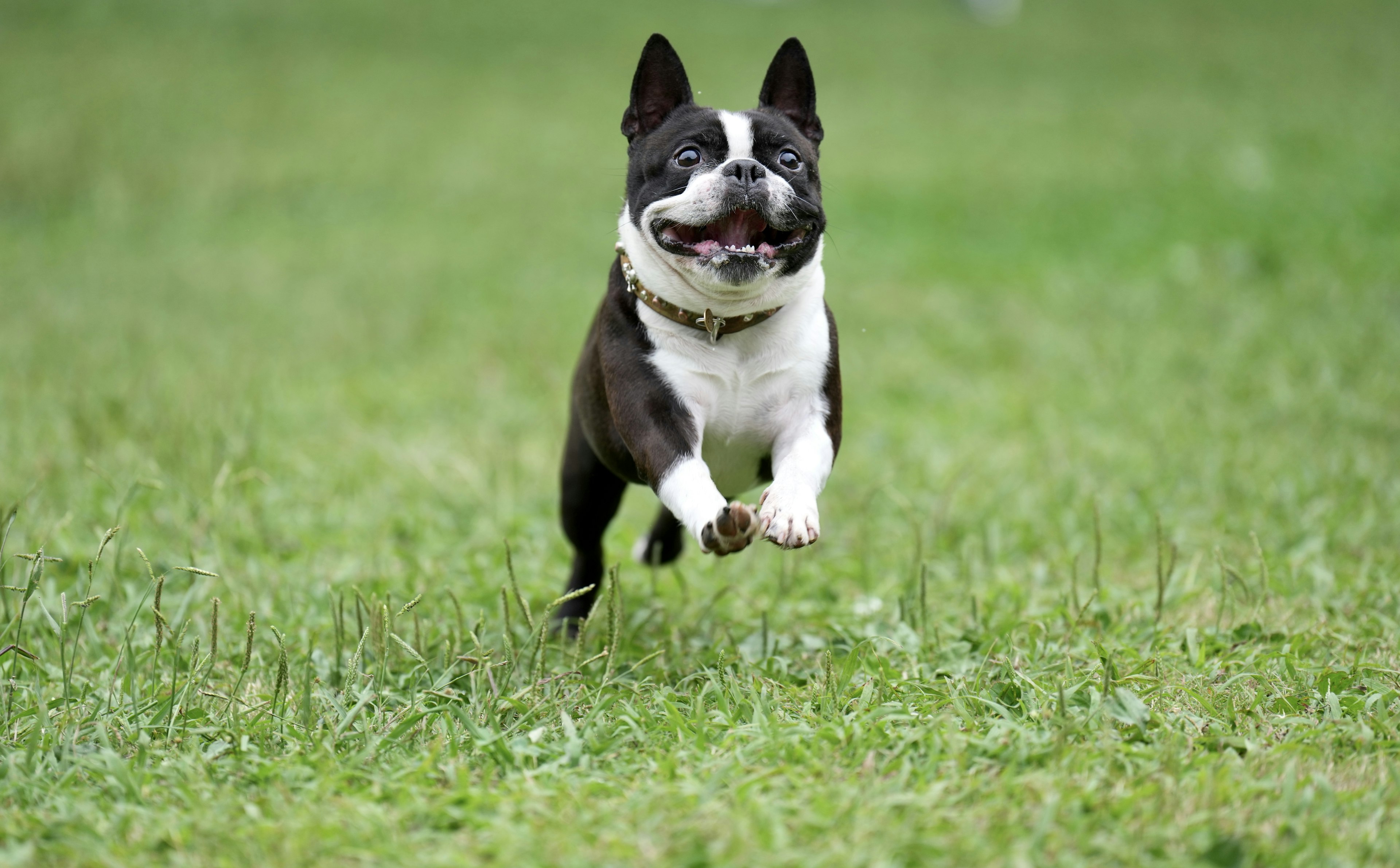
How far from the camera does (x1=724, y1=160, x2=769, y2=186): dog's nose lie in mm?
3133

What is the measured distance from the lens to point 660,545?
445 cm

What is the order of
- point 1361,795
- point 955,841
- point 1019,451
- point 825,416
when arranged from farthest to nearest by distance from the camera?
point 1019,451 < point 825,416 < point 1361,795 < point 955,841

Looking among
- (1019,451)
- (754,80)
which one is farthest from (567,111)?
(1019,451)

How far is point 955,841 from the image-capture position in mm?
2619

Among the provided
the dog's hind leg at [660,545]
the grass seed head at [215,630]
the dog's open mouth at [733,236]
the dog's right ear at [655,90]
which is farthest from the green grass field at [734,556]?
the dog's right ear at [655,90]

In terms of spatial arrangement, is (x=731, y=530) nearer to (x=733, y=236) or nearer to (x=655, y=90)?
(x=733, y=236)

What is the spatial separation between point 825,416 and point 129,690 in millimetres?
2104

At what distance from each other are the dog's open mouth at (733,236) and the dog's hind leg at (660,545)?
135cm

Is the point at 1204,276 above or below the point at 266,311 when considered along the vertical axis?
above

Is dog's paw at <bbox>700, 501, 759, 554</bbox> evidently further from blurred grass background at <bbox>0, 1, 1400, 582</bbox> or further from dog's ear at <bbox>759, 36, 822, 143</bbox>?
blurred grass background at <bbox>0, 1, 1400, 582</bbox>

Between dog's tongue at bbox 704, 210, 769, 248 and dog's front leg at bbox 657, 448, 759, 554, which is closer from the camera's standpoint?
dog's front leg at bbox 657, 448, 759, 554

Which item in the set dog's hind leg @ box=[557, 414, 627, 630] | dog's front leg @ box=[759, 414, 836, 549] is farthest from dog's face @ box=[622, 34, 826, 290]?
dog's hind leg @ box=[557, 414, 627, 630]

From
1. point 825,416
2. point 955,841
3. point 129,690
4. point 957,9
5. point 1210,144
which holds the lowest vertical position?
point 129,690

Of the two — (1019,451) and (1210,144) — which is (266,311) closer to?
(1019,451)
